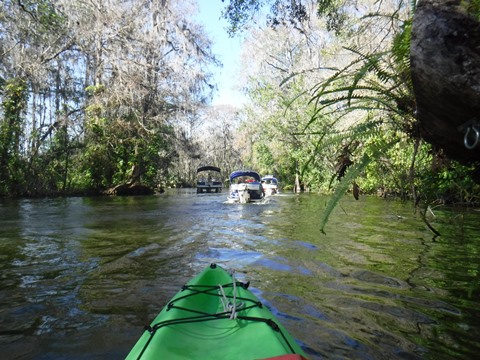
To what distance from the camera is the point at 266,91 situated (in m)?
34.9

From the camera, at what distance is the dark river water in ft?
11.7

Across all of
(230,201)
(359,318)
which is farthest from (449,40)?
(230,201)

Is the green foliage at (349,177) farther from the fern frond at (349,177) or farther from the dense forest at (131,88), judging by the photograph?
the dense forest at (131,88)

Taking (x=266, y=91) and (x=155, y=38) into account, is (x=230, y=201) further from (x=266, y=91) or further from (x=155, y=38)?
(x=266, y=91)

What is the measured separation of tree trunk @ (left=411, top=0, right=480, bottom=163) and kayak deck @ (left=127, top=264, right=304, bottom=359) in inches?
69.2

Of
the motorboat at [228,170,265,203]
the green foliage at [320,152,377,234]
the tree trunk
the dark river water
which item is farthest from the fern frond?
the motorboat at [228,170,265,203]

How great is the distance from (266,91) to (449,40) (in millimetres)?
33835

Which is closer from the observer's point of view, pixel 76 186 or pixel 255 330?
pixel 255 330

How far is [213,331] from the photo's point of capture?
3172 mm

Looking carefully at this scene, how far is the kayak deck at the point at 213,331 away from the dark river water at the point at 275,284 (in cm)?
63

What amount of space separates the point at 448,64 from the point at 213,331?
2533mm

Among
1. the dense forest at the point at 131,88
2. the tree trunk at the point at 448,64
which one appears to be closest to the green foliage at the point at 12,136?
the dense forest at the point at 131,88

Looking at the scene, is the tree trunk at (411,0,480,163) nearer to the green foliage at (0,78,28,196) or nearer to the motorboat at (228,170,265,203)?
the motorboat at (228,170,265,203)

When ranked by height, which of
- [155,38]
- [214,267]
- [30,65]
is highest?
[155,38]
